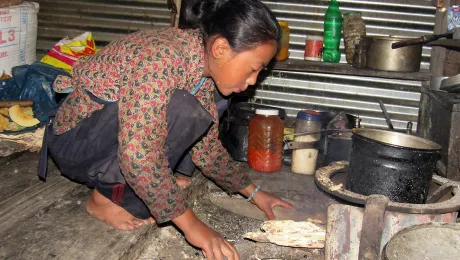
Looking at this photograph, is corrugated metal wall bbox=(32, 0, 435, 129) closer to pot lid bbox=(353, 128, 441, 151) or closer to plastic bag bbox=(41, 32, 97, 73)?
plastic bag bbox=(41, 32, 97, 73)

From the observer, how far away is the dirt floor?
6.10 feet

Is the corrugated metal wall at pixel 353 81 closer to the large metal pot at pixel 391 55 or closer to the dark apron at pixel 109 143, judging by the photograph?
the large metal pot at pixel 391 55

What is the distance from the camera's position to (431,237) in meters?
1.54

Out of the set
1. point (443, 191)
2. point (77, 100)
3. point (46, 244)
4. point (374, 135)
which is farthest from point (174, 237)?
point (443, 191)

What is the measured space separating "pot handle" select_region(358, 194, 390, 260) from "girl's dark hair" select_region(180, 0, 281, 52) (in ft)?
2.57

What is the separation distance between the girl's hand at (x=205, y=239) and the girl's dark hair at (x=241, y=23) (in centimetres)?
75

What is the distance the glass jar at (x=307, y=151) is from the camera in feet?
11.0

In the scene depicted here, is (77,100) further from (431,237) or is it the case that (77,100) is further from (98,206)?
(431,237)

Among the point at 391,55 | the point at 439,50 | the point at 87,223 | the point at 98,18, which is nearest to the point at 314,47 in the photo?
the point at 391,55

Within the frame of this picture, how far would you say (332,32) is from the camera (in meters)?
4.09

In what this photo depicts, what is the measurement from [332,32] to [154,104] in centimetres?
289

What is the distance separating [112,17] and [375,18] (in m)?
2.74

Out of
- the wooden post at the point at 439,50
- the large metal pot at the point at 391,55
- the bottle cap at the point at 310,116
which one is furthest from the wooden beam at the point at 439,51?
the bottle cap at the point at 310,116

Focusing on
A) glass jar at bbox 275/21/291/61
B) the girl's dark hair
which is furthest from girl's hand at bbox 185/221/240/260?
glass jar at bbox 275/21/291/61
